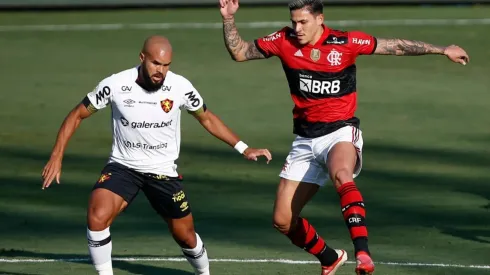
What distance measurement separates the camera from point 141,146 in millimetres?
11312

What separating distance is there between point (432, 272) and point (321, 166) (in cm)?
148

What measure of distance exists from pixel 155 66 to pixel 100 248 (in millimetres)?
1613

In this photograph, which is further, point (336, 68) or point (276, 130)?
point (276, 130)

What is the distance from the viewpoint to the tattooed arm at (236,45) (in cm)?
1199

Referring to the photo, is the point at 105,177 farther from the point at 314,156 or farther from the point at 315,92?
the point at 315,92

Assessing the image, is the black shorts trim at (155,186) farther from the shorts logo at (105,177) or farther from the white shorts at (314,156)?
the white shorts at (314,156)

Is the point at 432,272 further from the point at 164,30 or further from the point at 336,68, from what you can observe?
the point at 164,30

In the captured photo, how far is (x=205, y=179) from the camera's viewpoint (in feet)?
55.7

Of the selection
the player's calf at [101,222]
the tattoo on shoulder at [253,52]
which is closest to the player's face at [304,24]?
the tattoo on shoulder at [253,52]

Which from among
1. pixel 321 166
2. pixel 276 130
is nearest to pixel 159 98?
pixel 321 166

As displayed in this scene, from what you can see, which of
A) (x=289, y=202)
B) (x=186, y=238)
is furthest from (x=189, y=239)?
(x=289, y=202)

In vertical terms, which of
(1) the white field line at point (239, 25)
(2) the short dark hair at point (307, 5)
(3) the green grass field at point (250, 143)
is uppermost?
(2) the short dark hair at point (307, 5)

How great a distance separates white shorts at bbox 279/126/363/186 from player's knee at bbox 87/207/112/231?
1796mm

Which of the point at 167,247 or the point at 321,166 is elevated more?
the point at 321,166
